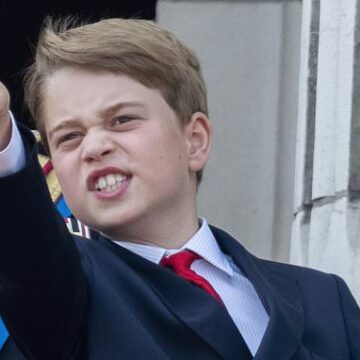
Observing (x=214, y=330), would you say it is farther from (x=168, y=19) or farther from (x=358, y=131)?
(x=168, y=19)

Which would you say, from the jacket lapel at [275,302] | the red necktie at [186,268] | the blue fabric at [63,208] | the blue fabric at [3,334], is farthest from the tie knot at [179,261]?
the blue fabric at [63,208]

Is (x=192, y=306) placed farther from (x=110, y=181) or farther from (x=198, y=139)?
(x=198, y=139)

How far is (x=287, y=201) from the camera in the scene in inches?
166

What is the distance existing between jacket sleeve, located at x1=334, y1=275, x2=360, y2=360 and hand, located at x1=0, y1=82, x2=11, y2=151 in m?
0.81

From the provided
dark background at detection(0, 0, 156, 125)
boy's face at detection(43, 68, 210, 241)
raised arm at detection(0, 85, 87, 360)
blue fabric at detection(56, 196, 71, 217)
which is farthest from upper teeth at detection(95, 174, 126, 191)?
dark background at detection(0, 0, 156, 125)

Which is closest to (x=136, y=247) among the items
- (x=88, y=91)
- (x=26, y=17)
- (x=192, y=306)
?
(x=192, y=306)

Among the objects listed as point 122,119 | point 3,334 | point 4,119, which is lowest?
point 3,334

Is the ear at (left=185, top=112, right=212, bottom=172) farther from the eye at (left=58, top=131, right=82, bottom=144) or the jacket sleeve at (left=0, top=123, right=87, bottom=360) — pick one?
the jacket sleeve at (left=0, top=123, right=87, bottom=360)

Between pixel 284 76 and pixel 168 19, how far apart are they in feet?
1.10

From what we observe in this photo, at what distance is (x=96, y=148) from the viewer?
2646mm

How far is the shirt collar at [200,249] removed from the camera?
8.95 ft

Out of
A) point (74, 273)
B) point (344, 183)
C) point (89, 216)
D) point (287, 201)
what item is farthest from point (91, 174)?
point (287, 201)

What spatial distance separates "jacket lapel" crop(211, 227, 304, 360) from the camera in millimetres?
Answer: 2631

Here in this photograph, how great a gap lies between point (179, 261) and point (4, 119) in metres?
0.55
